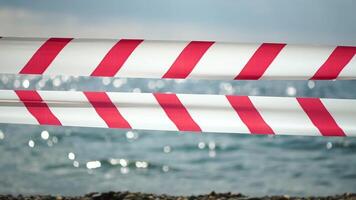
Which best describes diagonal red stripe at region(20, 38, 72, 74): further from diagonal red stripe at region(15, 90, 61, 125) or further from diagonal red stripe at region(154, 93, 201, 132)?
diagonal red stripe at region(154, 93, 201, 132)

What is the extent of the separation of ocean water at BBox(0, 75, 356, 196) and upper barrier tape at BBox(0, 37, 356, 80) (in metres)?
0.04

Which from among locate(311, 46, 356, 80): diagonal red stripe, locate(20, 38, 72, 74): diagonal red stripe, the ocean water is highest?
locate(20, 38, 72, 74): diagonal red stripe

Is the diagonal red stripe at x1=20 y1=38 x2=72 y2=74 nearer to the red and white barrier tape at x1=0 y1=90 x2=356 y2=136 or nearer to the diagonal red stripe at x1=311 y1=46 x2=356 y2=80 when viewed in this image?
the red and white barrier tape at x1=0 y1=90 x2=356 y2=136

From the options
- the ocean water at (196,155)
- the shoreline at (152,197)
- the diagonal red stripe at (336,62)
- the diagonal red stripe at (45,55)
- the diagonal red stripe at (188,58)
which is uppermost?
the diagonal red stripe at (45,55)

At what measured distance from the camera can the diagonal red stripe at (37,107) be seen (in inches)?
55.8

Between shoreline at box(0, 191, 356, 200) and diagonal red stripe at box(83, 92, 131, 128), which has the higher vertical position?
diagonal red stripe at box(83, 92, 131, 128)

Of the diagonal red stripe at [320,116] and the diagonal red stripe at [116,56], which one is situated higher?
the diagonal red stripe at [116,56]

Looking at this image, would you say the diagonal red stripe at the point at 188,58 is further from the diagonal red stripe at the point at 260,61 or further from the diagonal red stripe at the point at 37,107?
the diagonal red stripe at the point at 37,107

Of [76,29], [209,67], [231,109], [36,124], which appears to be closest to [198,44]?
[209,67]

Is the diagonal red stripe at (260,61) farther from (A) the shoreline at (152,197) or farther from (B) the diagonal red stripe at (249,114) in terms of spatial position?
(A) the shoreline at (152,197)

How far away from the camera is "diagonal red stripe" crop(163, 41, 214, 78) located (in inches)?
53.7

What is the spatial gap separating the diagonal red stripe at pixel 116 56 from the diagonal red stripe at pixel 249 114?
0.29 meters

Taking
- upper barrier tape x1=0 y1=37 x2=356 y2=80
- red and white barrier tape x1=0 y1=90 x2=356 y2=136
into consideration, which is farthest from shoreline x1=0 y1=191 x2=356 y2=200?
upper barrier tape x1=0 y1=37 x2=356 y2=80

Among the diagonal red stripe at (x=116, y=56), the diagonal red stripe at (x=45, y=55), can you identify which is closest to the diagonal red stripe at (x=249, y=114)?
the diagonal red stripe at (x=116, y=56)
